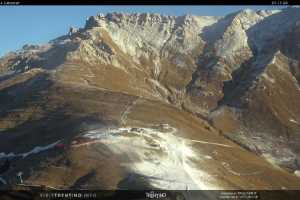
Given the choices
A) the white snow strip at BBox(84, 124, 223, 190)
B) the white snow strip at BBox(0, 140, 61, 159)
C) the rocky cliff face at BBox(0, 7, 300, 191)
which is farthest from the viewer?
the rocky cliff face at BBox(0, 7, 300, 191)

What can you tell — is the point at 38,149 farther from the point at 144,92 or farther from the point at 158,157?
the point at 144,92

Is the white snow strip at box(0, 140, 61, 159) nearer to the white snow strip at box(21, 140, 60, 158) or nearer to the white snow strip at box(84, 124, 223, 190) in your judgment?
the white snow strip at box(21, 140, 60, 158)

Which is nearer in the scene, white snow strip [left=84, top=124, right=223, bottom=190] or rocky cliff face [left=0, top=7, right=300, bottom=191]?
white snow strip [left=84, top=124, right=223, bottom=190]
